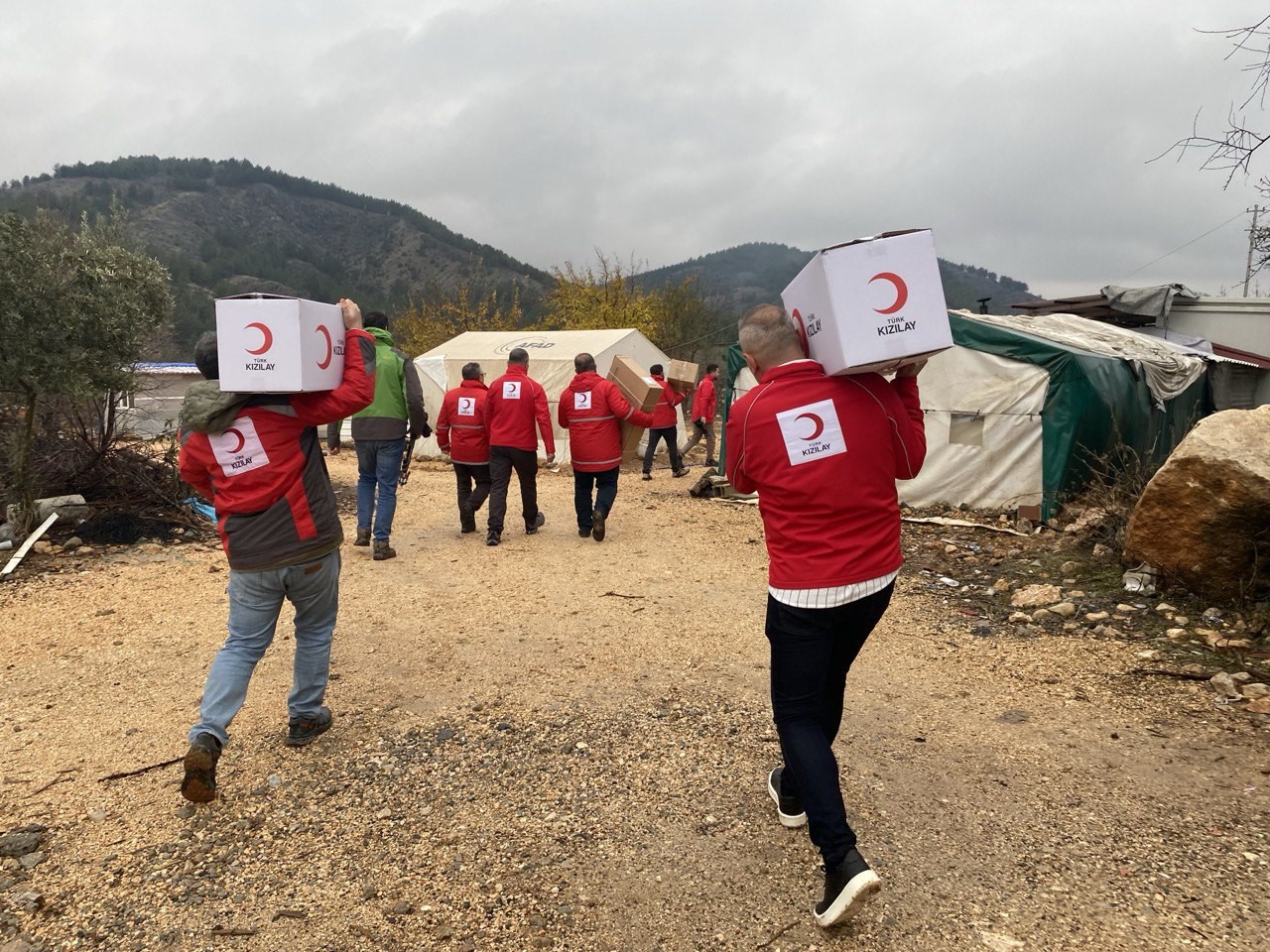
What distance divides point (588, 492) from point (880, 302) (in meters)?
6.32

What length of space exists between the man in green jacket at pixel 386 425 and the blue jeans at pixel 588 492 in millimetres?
1812

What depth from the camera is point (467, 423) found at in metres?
8.17

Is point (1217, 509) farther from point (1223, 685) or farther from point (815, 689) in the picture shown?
point (815, 689)

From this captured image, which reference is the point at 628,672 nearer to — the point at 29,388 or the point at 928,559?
the point at 928,559

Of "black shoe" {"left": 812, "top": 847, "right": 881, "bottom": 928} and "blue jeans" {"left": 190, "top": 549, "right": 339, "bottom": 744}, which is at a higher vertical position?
"blue jeans" {"left": 190, "top": 549, "right": 339, "bottom": 744}

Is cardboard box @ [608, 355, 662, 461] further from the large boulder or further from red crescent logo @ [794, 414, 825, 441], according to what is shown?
red crescent logo @ [794, 414, 825, 441]

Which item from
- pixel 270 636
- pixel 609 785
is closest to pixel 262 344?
pixel 270 636

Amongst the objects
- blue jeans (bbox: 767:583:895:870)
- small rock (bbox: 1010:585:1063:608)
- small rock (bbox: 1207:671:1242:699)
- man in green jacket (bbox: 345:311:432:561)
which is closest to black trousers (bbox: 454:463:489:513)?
man in green jacket (bbox: 345:311:432:561)

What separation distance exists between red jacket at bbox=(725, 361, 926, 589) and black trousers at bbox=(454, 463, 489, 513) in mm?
6225

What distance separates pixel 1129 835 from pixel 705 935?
1.72 meters

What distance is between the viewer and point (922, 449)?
257cm

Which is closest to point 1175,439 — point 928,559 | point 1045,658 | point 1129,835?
point 928,559

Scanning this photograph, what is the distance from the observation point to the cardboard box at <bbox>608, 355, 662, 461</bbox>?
9312 mm

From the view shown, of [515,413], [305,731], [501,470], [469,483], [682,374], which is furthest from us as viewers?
[682,374]
